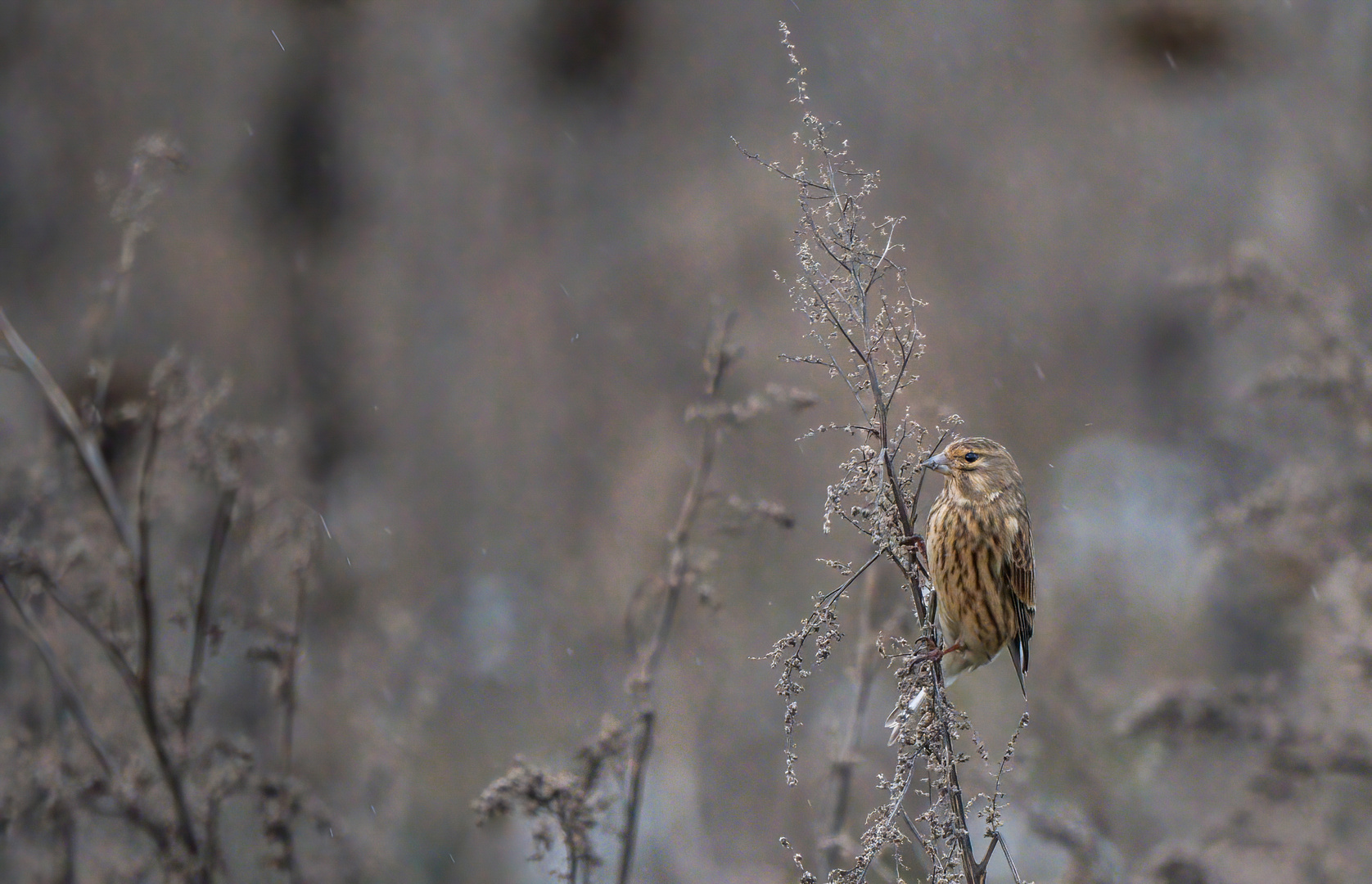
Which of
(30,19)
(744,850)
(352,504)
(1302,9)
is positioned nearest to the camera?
(744,850)

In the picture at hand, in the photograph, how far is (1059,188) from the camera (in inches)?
432

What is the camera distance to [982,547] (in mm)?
3025

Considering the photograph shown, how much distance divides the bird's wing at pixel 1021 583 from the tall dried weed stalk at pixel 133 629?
5.50 ft

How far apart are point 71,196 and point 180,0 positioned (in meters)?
3.09

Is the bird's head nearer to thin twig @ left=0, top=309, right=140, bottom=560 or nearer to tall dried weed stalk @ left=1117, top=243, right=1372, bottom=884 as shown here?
tall dried weed stalk @ left=1117, top=243, right=1372, bottom=884

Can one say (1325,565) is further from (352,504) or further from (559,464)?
(559,464)

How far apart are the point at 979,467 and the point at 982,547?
0.20 m

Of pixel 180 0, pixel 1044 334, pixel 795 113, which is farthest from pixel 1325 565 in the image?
pixel 180 0

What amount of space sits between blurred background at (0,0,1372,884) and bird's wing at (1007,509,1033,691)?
2.48 ft

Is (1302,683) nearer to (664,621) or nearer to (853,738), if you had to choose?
(853,738)

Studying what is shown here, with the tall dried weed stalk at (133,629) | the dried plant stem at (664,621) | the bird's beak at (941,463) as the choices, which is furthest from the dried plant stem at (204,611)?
the bird's beak at (941,463)

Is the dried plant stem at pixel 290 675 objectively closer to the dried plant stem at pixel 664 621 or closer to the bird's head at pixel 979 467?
the dried plant stem at pixel 664 621

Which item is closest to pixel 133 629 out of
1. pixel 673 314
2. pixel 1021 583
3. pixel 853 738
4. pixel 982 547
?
pixel 853 738

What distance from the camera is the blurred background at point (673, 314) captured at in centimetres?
525
